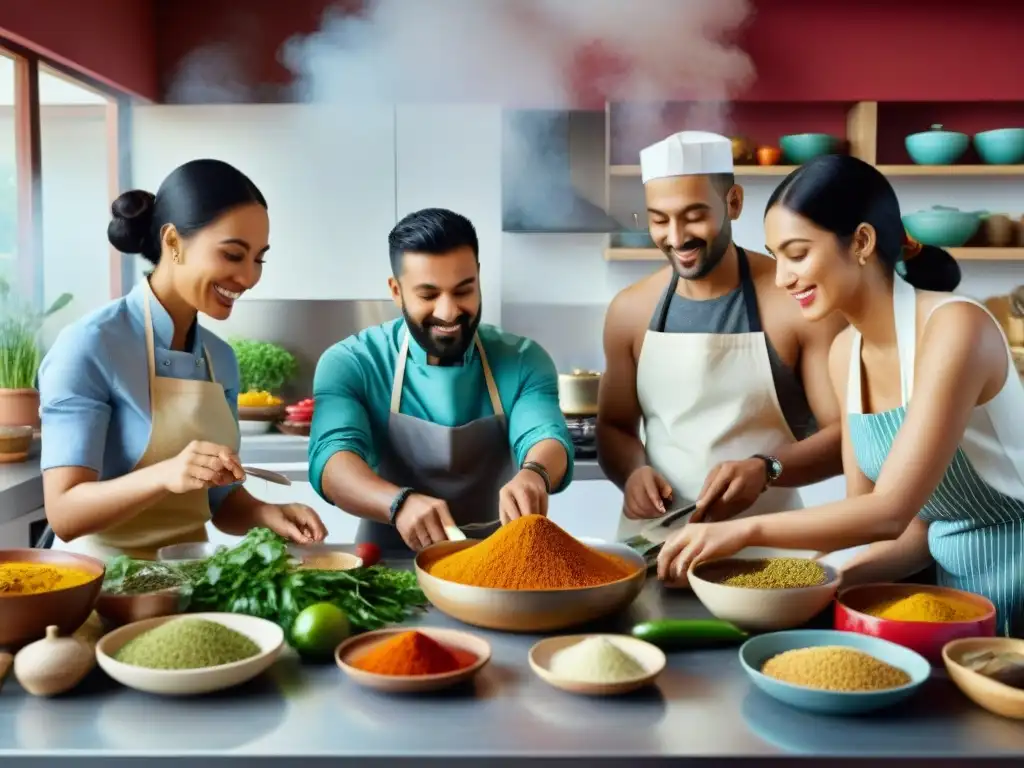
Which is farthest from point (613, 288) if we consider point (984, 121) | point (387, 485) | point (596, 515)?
point (387, 485)

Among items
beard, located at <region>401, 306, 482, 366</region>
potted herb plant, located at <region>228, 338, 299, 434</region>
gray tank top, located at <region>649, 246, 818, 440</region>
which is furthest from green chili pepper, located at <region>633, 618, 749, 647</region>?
potted herb plant, located at <region>228, 338, 299, 434</region>

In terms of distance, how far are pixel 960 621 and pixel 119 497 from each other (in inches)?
45.5

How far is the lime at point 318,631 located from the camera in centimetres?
116

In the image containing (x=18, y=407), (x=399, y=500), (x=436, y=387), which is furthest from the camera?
(x=18, y=407)

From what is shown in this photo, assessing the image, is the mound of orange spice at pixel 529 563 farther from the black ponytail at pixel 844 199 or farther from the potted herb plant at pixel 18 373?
the potted herb plant at pixel 18 373

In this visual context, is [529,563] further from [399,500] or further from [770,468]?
[770,468]

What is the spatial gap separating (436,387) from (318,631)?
0.88 m

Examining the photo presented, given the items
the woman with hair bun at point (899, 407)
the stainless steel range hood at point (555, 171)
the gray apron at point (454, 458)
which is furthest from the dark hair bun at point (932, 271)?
the stainless steel range hood at point (555, 171)

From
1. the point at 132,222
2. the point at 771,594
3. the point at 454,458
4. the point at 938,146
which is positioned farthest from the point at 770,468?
the point at 938,146

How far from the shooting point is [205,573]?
4.36 feet

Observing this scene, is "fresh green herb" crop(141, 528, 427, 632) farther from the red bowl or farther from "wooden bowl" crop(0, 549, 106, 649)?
the red bowl

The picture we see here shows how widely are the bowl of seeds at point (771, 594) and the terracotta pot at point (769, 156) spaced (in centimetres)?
276

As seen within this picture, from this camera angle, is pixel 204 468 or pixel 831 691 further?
pixel 204 468

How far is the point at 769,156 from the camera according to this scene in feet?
12.4
